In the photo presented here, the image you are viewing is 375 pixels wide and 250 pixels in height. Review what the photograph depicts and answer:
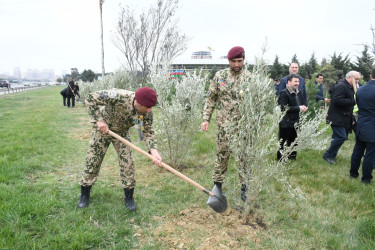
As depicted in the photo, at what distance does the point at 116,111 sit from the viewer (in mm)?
3057

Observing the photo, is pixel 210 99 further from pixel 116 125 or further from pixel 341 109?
pixel 341 109

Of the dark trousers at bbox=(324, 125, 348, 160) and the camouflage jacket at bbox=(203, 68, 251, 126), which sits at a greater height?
the camouflage jacket at bbox=(203, 68, 251, 126)

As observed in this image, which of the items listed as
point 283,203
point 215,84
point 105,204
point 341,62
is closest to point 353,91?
point 283,203

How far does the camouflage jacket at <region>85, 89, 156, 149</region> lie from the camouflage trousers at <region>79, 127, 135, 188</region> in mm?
178

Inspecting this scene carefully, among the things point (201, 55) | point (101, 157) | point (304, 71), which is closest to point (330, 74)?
point (304, 71)

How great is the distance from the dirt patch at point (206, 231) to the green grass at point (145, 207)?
2cm

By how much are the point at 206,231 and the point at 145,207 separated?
3.22 feet

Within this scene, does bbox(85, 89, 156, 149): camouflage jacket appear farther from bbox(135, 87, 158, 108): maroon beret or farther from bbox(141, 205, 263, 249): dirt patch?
bbox(141, 205, 263, 249): dirt patch

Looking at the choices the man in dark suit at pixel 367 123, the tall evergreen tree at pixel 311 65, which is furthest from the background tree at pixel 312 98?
the tall evergreen tree at pixel 311 65

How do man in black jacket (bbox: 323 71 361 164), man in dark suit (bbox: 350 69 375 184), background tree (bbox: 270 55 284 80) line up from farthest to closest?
1. background tree (bbox: 270 55 284 80)
2. man in black jacket (bbox: 323 71 361 164)
3. man in dark suit (bbox: 350 69 375 184)

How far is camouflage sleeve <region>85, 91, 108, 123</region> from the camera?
2984 millimetres

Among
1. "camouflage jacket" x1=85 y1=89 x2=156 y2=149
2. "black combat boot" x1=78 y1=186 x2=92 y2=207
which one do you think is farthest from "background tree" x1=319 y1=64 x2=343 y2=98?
"black combat boot" x1=78 y1=186 x2=92 y2=207

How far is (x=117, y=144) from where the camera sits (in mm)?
3191

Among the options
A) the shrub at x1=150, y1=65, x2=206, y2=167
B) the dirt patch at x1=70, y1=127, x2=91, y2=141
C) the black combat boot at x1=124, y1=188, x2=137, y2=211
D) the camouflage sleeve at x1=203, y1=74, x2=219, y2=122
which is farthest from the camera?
the dirt patch at x1=70, y1=127, x2=91, y2=141
